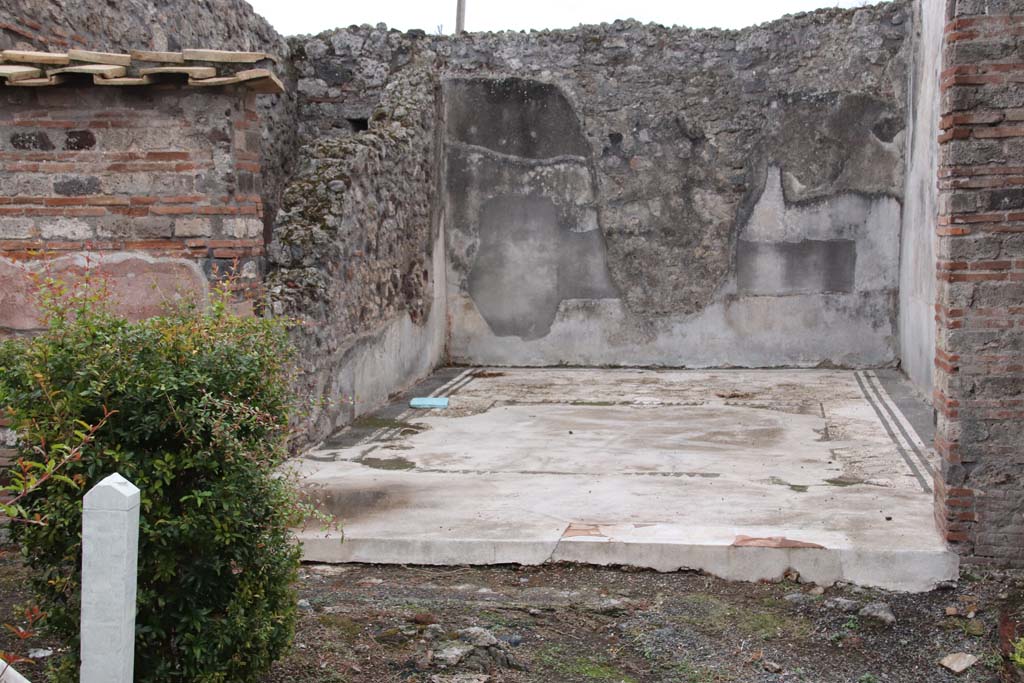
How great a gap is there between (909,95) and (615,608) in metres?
6.94

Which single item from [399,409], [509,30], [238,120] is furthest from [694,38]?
[238,120]

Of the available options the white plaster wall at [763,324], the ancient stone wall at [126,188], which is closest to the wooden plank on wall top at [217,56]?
the ancient stone wall at [126,188]

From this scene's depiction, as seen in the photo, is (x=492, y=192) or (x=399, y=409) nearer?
(x=399, y=409)

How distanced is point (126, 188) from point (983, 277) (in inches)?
149

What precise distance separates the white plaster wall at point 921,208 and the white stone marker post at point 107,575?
6.29m

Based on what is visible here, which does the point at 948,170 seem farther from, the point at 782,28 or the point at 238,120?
the point at 782,28

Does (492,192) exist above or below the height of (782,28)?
below

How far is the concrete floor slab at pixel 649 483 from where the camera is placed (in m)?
4.10

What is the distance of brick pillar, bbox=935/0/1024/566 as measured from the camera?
380 cm

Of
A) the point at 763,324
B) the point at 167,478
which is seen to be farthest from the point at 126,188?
the point at 763,324

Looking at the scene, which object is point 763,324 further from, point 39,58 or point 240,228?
point 39,58

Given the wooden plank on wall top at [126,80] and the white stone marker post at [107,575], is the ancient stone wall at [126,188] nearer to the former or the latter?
the wooden plank on wall top at [126,80]

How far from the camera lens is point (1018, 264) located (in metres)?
3.85

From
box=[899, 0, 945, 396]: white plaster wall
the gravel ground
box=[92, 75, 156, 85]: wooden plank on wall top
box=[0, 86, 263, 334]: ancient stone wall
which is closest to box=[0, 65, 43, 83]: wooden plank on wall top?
box=[0, 86, 263, 334]: ancient stone wall
